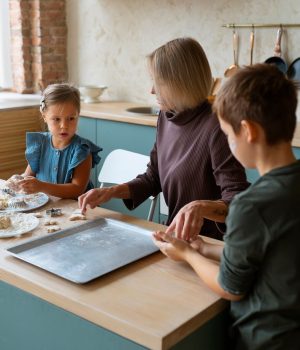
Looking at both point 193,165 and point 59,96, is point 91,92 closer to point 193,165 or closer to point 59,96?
point 59,96

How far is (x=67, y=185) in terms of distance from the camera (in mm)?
A: 1831

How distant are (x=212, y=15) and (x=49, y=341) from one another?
2431 mm

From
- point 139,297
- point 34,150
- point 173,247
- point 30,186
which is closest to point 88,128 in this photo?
point 34,150

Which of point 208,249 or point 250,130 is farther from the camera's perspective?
point 208,249

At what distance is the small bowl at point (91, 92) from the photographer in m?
3.46

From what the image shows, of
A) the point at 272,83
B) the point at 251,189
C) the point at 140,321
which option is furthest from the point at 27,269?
the point at 272,83

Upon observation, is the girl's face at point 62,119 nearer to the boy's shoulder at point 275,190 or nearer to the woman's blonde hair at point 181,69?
the woman's blonde hair at point 181,69

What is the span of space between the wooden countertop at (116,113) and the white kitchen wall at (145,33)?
197 millimetres

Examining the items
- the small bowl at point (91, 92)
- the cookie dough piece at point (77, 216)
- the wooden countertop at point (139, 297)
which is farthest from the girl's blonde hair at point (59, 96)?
the small bowl at point (91, 92)

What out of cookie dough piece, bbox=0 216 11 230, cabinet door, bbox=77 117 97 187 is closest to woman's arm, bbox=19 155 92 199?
cookie dough piece, bbox=0 216 11 230

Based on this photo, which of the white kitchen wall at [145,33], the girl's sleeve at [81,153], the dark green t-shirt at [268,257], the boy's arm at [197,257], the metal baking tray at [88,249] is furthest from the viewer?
the white kitchen wall at [145,33]

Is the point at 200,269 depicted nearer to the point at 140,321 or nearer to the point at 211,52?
the point at 140,321

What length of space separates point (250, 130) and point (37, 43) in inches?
123

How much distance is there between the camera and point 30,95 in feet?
12.6
